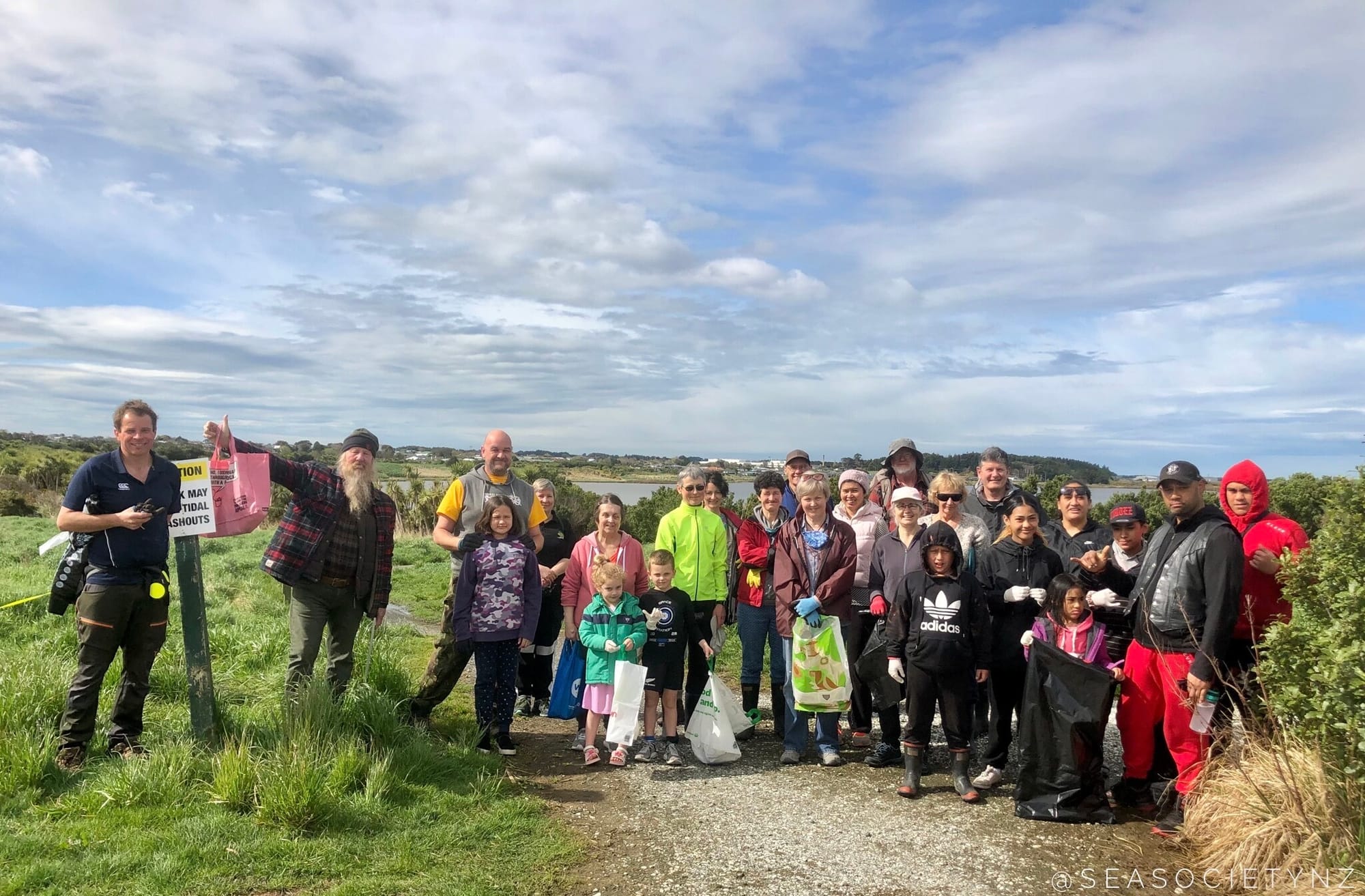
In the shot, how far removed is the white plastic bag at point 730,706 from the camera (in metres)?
6.09

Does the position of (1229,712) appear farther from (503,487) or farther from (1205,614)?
(503,487)

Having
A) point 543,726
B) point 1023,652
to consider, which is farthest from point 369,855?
point 1023,652

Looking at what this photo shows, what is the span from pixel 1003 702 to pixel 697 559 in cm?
230

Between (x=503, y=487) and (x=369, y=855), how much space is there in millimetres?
2891

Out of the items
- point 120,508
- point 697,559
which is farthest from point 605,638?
point 120,508

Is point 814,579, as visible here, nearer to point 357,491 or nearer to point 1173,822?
point 1173,822

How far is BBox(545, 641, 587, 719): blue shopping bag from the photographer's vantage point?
6.27m

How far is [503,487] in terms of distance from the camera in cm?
662

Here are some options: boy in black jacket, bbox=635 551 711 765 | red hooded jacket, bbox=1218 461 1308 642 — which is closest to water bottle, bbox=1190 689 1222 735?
red hooded jacket, bbox=1218 461 1308 642

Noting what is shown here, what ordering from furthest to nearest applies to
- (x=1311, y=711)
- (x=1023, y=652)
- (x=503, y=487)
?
(x=503, y=487) < (x=1023, y=652) < (x=1311, y=711)

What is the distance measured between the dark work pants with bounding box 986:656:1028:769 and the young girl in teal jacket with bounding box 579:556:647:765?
2352 mm

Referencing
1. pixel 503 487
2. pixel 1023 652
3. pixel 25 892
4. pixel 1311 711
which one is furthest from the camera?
pixel 503 487

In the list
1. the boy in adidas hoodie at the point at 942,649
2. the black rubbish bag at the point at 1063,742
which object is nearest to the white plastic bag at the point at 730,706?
the boy in adidas hoodie at the point at 942,649

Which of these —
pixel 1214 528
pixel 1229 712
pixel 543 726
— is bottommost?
pixel 543 726
